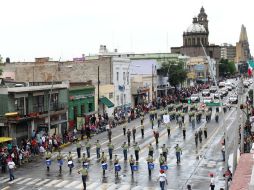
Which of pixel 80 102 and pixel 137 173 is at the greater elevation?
pixel 80 102

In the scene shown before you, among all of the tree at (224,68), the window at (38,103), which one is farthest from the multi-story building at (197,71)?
the window at (38,103)

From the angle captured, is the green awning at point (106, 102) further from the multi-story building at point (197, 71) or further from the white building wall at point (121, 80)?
the multi-story building at point (197, 71)

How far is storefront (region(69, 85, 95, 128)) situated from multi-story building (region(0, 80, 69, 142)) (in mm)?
1533

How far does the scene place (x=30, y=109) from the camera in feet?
150

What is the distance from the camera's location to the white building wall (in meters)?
69.5

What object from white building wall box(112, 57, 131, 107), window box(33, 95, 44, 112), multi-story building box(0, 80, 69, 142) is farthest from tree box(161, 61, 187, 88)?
window box(33, 95, 44, 112)

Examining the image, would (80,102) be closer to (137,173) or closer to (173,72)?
(137,173)

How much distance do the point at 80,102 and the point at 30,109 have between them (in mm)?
11259

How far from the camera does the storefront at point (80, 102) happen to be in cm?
5388

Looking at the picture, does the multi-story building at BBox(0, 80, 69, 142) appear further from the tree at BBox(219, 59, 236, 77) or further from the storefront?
the tree at BBox(219, 59, 236, 77)

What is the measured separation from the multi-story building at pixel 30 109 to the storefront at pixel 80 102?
1.53 metres

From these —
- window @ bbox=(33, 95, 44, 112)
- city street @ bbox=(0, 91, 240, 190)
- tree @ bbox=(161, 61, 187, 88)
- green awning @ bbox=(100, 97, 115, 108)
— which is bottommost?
city street @ bbox=(0, 91, 240, 190)

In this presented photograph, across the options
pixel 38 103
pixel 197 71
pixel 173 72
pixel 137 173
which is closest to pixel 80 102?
pixel 38 103

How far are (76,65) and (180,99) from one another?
72.1 feet
